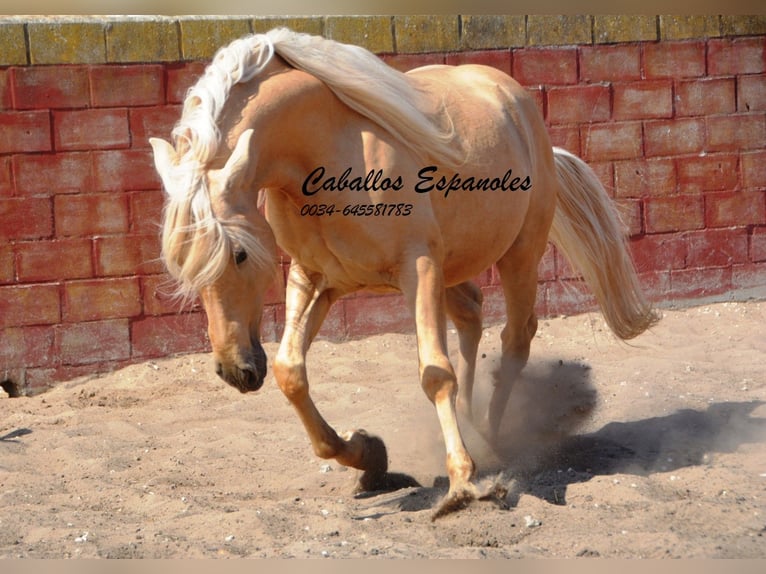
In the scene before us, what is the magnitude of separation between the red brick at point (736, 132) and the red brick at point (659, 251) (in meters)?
0.68

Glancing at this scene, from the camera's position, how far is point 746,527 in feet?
11.0

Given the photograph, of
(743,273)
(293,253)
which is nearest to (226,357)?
(293,253)

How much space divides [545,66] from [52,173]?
3.16 meters

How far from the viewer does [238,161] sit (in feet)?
11.2

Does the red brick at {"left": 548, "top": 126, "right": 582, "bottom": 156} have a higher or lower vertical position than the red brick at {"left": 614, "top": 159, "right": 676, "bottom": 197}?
higher

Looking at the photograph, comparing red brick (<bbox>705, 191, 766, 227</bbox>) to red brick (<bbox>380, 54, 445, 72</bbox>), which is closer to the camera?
red brick (<bbox>380, 54, 445, 72</bbox>)

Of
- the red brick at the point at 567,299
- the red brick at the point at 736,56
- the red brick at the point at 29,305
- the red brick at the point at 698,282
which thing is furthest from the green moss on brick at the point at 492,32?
the red brick at the point at 29,305

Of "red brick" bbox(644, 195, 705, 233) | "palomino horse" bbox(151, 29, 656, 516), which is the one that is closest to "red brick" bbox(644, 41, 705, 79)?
"red brick" bbox(644, 195, 705, 233)

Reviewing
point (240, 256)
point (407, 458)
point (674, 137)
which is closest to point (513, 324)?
point (407, 458)

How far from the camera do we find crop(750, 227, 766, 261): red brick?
721 cm

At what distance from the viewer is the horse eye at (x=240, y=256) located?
3.41 meters

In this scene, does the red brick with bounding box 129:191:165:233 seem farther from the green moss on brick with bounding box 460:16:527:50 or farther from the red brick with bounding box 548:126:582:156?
the red brick with bounding box 548:126:582:156

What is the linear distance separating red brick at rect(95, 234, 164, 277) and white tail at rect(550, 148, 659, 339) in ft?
7.91

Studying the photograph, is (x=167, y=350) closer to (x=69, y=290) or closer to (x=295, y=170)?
(x=69, y=290)
